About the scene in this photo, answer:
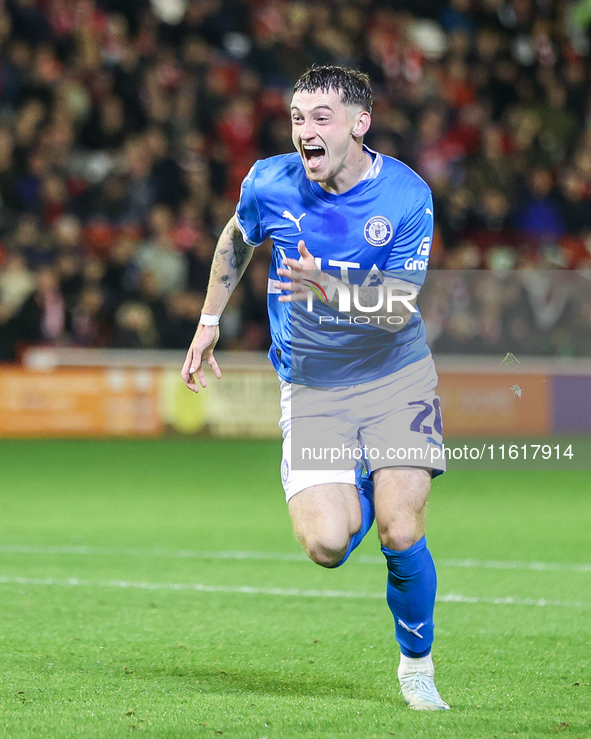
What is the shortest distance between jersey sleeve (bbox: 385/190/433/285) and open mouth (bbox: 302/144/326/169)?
395 mm

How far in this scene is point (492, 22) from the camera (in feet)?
57.3

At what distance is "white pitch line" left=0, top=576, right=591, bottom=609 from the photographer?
6141 millimetres

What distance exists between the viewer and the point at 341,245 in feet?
14.5

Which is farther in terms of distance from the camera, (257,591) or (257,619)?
(257,591)

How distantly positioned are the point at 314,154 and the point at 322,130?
0.30ft

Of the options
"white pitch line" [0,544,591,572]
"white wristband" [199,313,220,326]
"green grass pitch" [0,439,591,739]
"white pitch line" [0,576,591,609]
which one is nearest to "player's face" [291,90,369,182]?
"white wristband" [199,313,220,326]

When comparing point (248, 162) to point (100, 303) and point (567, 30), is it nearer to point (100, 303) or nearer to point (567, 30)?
point (100, 303)

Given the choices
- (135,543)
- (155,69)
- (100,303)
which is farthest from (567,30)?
(135,543)

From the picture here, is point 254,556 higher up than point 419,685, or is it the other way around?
point 419,685

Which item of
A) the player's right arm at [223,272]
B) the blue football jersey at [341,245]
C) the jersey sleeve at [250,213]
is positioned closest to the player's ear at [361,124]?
the blue football jersey at [341,245]

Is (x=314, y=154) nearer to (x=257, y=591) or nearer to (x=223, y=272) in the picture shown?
(x=223, y=272)

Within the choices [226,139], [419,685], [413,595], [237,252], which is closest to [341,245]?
[237,252]

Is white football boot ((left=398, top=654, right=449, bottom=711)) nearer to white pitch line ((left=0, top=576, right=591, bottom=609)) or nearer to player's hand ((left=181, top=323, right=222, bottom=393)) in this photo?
player's hand ((left=181, top=323, right=222, bottom=393))

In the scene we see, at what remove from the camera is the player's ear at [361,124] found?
4.42 m
